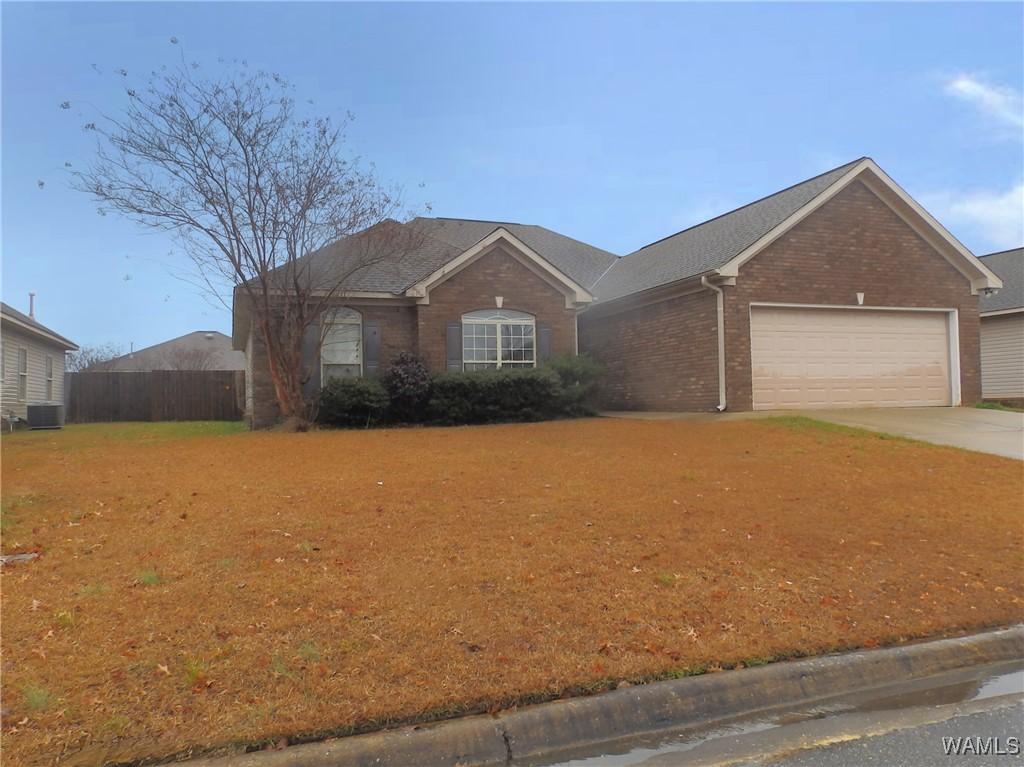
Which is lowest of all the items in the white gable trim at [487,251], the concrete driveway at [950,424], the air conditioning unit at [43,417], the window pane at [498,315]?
the concrete driveway at [950,424]

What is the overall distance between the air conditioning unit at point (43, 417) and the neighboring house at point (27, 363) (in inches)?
22.6

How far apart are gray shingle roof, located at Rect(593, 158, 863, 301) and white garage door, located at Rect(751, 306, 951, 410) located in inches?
71.9

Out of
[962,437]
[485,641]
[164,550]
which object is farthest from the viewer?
[962,437]

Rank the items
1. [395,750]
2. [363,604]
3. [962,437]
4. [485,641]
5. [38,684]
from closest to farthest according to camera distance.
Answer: [395,750] → [38,684] → [485,641] → [363,604] → [962,437]

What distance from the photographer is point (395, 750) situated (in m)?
3.11

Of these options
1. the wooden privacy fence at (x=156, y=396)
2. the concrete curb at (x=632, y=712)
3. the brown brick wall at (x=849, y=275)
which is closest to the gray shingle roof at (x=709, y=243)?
the brown brick wall at (x=849, y=275)

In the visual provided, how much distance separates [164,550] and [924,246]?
1737 cm

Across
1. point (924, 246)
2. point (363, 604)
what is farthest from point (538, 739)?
point (924, 246)

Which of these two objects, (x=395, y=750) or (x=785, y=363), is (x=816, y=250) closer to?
(x=785, y=363)

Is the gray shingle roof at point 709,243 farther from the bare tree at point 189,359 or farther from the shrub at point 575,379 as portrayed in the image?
the bare tree at point 189,359

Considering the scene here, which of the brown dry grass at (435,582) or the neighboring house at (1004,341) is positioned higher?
the neighboring house at (1004,341)

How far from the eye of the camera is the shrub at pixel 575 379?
1603cm

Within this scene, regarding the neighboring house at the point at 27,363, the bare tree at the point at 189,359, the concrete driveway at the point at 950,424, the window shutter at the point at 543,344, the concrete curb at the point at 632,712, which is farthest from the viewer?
the bare tree at the point at 189,359

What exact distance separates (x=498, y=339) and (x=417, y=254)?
360 cm
